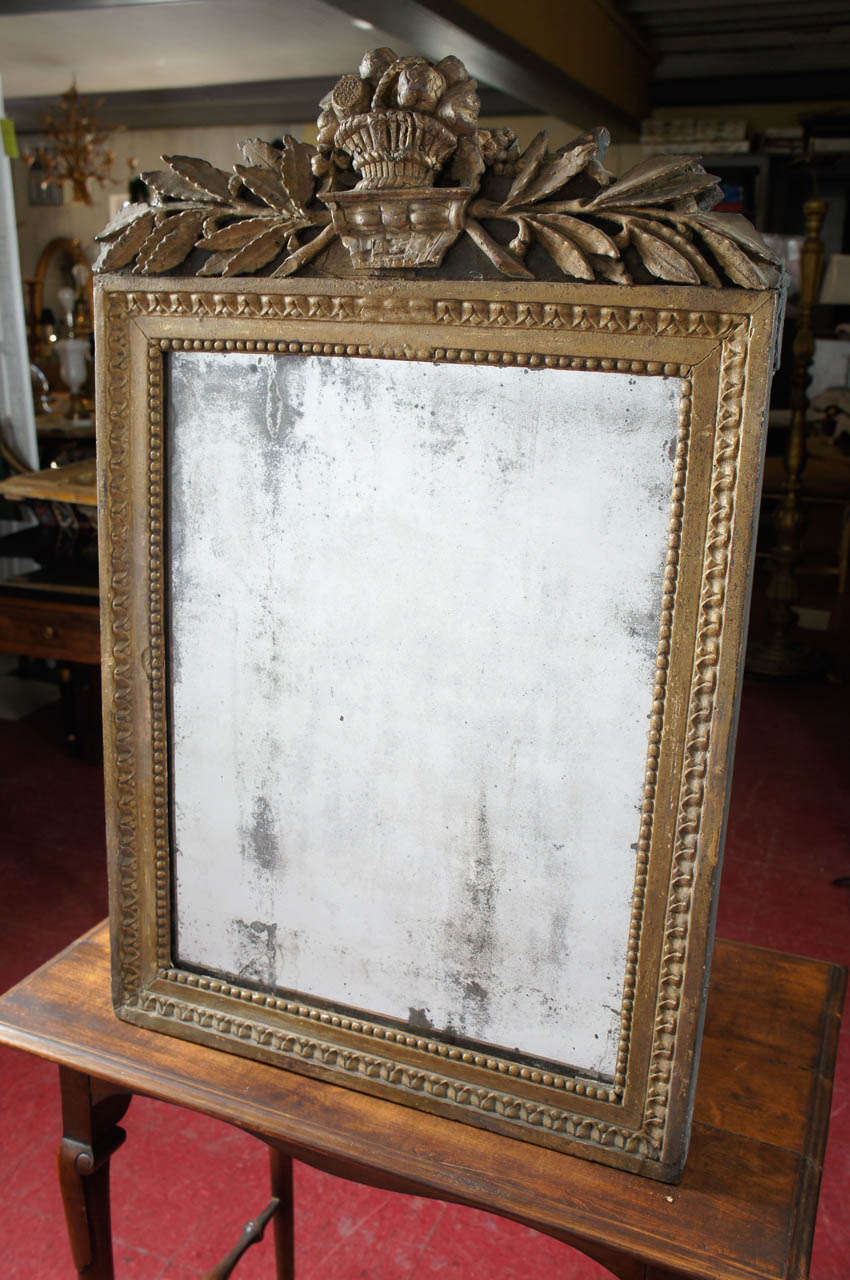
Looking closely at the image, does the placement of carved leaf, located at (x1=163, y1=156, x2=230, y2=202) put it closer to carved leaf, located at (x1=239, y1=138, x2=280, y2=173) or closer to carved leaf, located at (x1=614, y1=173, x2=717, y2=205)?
carved leaf, located at (x1=239, y1=138, x2=280, y2=173)

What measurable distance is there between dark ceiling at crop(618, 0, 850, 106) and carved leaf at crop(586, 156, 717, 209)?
5.28 m

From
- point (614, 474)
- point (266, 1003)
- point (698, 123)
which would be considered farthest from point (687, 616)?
point (698, 123)

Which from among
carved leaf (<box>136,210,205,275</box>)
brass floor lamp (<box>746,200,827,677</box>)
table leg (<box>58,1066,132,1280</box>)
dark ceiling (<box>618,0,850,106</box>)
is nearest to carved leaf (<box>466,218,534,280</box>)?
carved leaf (<box>136,210,205,275</box>)

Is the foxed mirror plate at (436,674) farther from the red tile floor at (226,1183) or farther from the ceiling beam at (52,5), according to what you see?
the ceiling beam at (52,5)

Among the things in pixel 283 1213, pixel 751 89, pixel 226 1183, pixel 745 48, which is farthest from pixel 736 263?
pixel 751 89

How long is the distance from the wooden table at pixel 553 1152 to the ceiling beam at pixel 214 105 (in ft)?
20.8

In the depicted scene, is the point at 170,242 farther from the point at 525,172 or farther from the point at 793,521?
the point at 793,521

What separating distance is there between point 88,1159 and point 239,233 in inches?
33.2

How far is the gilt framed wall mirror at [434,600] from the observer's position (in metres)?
0.71

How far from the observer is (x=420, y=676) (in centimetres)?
81

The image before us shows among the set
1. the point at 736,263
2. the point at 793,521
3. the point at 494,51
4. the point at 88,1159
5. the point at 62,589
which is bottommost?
the point at 88,1159

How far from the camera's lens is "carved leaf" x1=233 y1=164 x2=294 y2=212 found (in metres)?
0.78

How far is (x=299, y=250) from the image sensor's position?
2.56ft

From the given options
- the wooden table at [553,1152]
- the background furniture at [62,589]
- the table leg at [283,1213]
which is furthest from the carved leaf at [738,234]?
the background furniture at [62,589]
